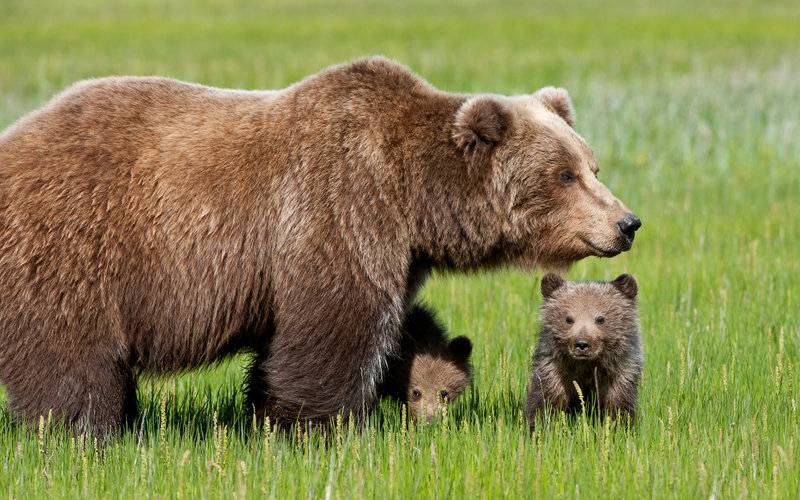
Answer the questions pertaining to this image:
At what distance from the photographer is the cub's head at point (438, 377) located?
672 cm

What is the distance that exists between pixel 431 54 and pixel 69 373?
899 inches

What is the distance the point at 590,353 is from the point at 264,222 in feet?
5.77

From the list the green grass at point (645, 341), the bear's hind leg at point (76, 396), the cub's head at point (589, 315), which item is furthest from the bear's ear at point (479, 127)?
the bear's hind leg at point (76, 396)

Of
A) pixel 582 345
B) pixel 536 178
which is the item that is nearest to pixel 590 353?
pixel 582 345

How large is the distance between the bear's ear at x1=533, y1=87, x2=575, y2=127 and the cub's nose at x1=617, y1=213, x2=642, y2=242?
0.97 m

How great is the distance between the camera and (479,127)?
590cm

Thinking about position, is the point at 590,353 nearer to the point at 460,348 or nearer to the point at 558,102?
the point at 460,348

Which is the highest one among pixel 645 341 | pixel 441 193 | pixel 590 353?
pixel 441 193

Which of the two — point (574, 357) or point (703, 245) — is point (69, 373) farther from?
point (703, 245)

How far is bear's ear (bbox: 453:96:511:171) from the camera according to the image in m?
5.89

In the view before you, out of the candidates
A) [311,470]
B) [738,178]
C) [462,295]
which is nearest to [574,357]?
[311,470]

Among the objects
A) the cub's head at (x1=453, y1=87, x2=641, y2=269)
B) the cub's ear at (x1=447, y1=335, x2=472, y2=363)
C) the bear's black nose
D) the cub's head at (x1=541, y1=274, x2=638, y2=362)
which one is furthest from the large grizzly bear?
the cub's ear at (x1=447, y1=335, x2=472, y2=363)

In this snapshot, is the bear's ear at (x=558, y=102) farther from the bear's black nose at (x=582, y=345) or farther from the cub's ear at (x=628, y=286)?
the bear's black nose at (x=582, y=345)

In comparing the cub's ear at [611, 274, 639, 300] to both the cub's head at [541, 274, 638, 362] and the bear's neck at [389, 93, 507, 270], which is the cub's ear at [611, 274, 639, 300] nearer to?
the cub's head at [541, 274, 638, 362]
